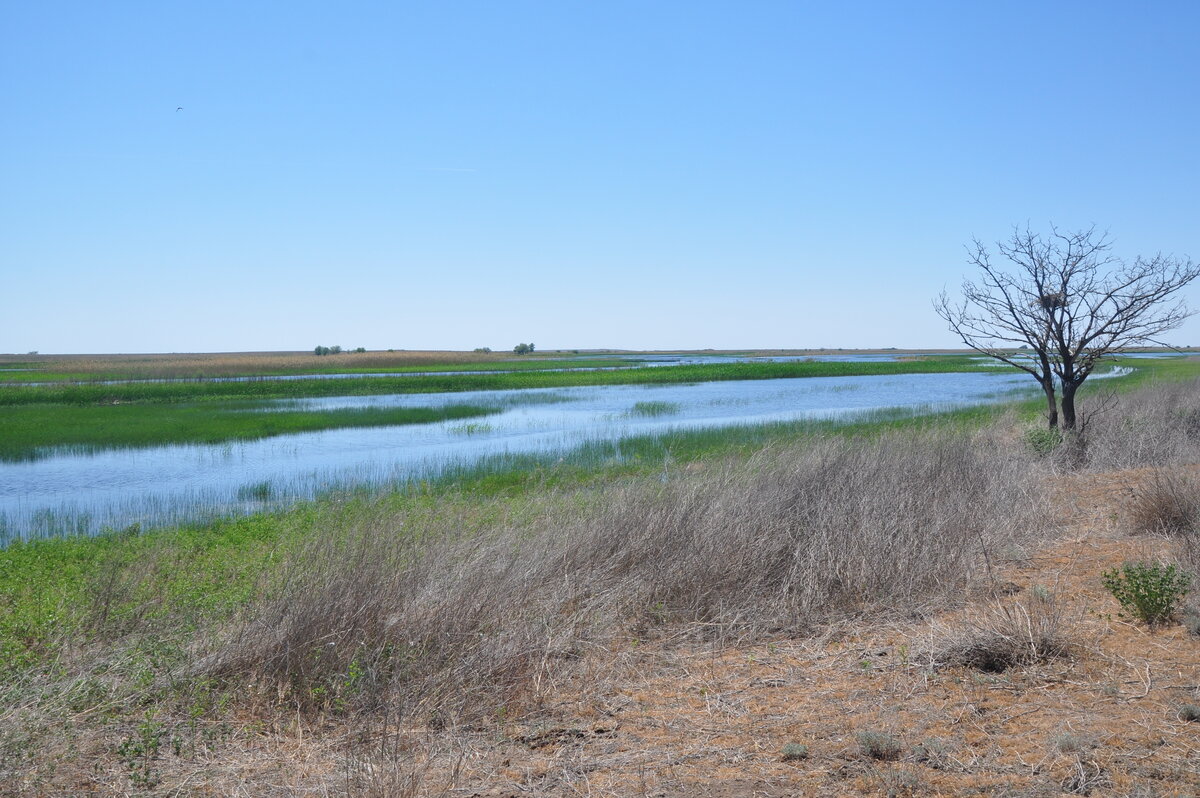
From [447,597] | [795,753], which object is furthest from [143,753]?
[795,753]

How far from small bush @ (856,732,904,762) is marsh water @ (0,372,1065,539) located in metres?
12.4

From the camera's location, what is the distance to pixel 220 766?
436 cm

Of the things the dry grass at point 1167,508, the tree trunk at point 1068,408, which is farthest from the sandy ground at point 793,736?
the tree trunk at point 1068,408

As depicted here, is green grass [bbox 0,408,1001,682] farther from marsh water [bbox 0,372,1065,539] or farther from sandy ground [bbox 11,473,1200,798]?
sandy ground [bbox 11,473,1200,798]

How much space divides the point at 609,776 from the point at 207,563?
24.4 ft

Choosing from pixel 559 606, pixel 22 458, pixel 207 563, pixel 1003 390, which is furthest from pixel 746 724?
pixel 1003 390

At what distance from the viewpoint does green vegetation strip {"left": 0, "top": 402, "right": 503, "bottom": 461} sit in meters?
24.8

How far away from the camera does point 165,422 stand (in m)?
29.5

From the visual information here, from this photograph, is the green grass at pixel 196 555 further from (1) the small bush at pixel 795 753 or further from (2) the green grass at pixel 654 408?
(2) the green grass at pixel 654 408

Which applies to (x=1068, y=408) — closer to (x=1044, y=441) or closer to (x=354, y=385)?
(x=1044, y=441)

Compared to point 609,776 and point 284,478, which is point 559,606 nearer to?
point 609,776

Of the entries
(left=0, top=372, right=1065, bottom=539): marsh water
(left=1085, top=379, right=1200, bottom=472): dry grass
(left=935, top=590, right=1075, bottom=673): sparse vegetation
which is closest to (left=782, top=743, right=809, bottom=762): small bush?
(left=935, top=590, right=1075, bottom=673): sparse vegetation

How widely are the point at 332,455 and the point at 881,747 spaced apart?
801 inches

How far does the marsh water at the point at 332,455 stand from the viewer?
50.6 feet
